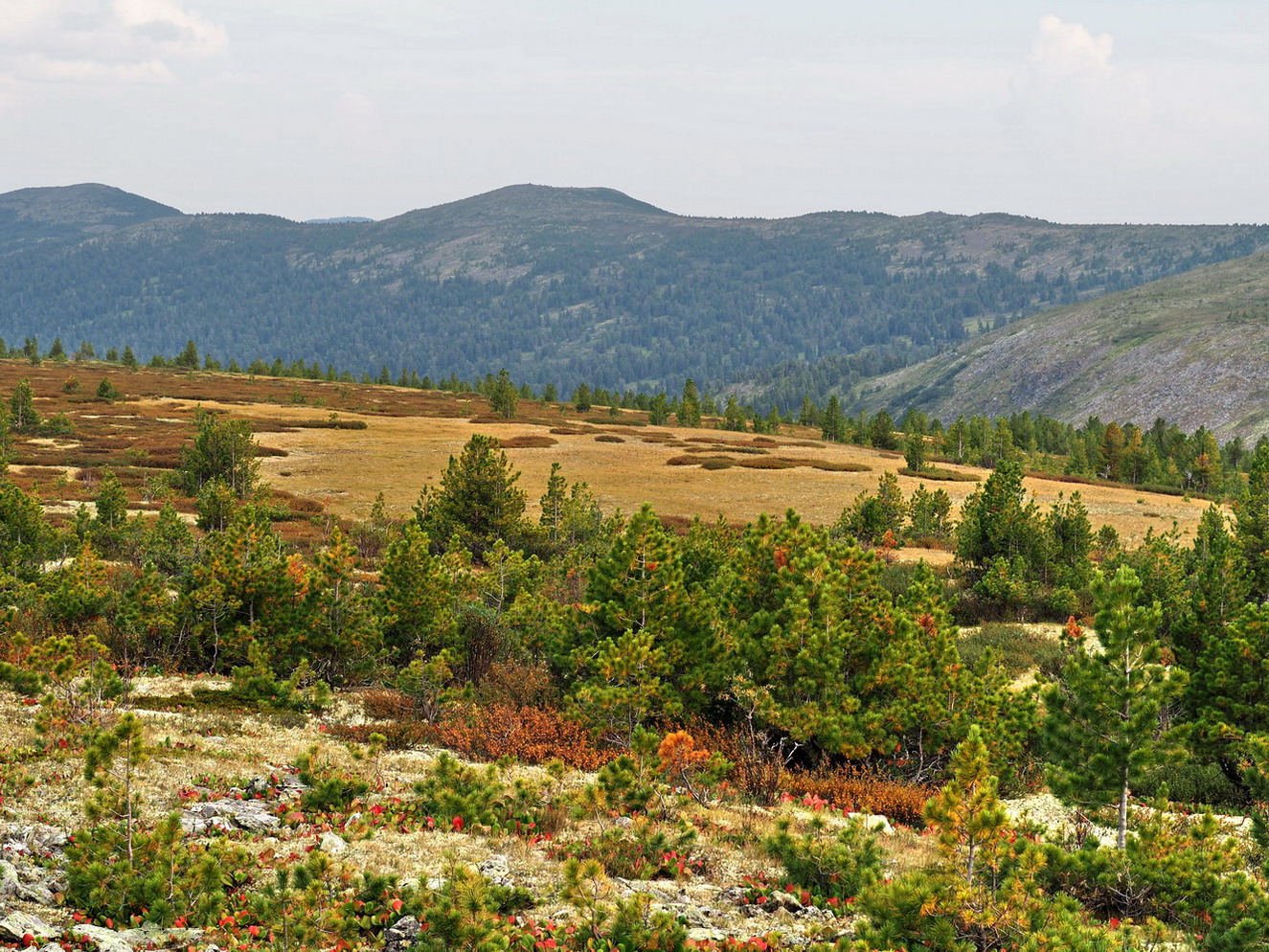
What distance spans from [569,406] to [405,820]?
128331 mm

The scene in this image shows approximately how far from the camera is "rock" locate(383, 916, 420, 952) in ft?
29.0

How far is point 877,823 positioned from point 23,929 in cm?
1040

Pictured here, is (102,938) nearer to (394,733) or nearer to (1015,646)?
(394,733)

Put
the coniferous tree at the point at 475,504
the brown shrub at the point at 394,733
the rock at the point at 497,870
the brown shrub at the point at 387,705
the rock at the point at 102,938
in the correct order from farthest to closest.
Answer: the coniferous tree at the point at 475,504 < the brown shrub at the point at 387,705 < the brown shrub at the point at 394,733 < the rock at the point at 497,870 < the rock at the point at 102,938

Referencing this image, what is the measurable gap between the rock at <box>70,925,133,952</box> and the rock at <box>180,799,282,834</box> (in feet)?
8.03

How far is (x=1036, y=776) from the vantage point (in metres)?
18.2

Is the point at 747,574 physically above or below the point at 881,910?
above

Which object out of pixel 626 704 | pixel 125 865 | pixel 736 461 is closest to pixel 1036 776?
pixel 626 704

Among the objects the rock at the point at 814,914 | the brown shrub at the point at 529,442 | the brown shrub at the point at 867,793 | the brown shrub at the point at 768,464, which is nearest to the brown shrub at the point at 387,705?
the brown shrub at the point at 867,793

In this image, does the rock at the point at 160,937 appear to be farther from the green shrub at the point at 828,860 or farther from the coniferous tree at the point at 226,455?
the coniferous tree at the point at 226,455

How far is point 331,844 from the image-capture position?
35.2 feet

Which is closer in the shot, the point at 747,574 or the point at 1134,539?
the point at 747,574

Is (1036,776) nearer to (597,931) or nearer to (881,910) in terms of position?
(881,910)

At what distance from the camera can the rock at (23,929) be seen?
769 cm
